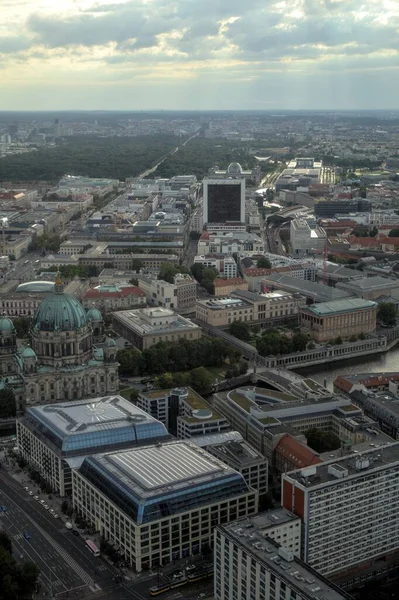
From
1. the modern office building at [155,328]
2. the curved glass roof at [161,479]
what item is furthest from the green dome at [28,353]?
the modern office building at [155,328]

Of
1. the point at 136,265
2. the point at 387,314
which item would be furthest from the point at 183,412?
the point at 136,265

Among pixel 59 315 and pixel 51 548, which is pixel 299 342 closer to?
pixel 59 315

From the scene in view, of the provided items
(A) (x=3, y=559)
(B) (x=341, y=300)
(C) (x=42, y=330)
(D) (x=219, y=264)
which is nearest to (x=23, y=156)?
(D) (x=219, y=264)

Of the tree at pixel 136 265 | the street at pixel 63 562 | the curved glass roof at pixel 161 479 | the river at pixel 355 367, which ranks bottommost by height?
the river at pixel 355 367

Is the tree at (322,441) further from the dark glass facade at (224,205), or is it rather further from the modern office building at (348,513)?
the dark glass facade at (224,205)

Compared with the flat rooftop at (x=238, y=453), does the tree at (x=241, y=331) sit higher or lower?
lower

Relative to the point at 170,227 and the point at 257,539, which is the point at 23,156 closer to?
the point at 170,227
